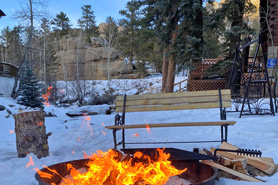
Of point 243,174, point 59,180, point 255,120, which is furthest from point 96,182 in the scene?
point 255,120

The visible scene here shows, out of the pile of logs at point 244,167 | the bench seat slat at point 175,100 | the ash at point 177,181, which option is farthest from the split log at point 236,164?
the bench seat slat at point 175,100

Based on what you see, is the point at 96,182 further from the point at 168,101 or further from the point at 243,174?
the point at 168,101

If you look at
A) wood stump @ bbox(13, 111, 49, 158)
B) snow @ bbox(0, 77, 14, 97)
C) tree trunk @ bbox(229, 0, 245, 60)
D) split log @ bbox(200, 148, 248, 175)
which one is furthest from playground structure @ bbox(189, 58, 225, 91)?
snow @ bbox(0, 77, 14, 97)

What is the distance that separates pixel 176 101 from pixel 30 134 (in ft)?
8.52

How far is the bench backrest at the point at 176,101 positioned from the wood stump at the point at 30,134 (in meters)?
1.49

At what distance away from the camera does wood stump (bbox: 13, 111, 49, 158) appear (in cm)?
365

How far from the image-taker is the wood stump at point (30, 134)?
3652mm

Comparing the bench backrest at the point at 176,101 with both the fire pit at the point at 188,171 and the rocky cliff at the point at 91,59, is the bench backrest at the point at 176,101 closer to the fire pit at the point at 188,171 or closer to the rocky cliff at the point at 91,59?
the fire pit at the point at 188,171

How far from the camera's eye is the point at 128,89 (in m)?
24.9

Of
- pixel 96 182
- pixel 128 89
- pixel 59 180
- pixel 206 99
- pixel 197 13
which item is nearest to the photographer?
pixel 96 182

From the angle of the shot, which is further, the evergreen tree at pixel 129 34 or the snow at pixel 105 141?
the evergreen tree at pixel 129 34

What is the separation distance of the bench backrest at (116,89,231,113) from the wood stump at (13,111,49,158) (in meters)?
1.49

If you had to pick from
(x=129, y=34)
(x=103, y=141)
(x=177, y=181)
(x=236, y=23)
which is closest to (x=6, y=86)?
(x=103, y=141)

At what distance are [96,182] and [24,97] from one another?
471 inches
